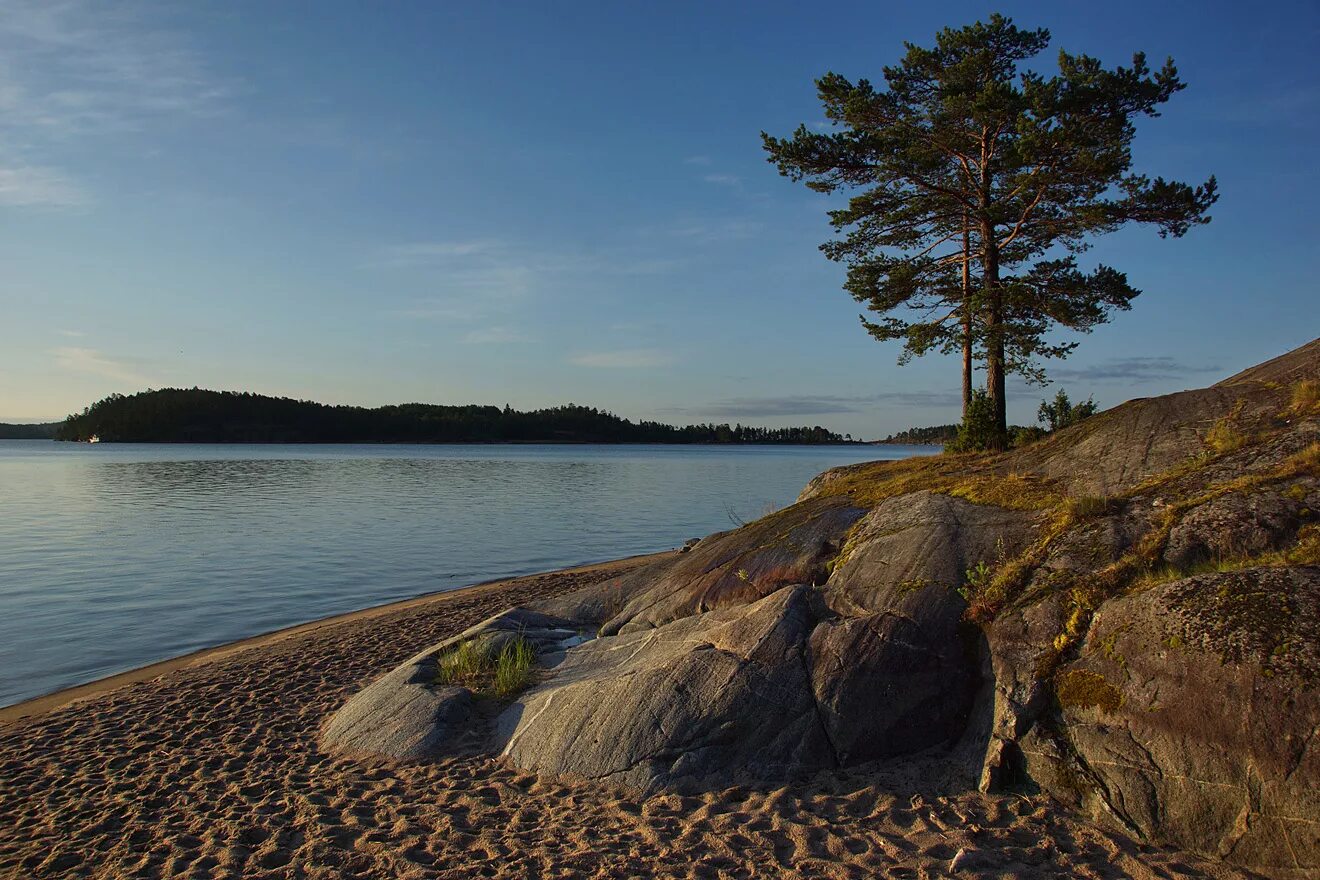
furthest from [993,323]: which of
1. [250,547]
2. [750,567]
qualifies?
[250,547]

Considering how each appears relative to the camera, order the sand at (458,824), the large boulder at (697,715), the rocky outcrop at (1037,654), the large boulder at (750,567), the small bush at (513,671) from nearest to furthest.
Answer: the rocky outcrop at (1037,654) < the sand at (458,824) < the large boulder at (697,715) < the small bush at (513,671) < the large boulder at (750,567)

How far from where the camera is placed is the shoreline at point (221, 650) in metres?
11.5

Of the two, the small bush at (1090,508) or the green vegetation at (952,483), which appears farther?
the green vegetation at (952,483)

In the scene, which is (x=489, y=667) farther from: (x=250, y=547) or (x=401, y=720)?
(x=250, y=547)

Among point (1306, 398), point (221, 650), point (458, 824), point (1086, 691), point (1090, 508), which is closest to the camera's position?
point (1086, 691)

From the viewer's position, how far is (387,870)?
19.0 ft

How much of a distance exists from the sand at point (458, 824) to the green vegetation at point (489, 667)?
4.72 ft

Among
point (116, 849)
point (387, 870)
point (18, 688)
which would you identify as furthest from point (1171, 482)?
point (18, 688)

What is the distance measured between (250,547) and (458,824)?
2381cm

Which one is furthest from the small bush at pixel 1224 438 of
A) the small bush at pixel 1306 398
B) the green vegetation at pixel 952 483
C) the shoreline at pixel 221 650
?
the shoreline at pixel 221 650

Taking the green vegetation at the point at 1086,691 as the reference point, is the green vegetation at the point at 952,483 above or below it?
above

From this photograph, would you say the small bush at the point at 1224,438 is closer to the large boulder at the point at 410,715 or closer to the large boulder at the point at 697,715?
the large boulder at the point at 697,715

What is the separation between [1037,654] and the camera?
6.53 metres

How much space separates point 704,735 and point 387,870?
2806 mm
